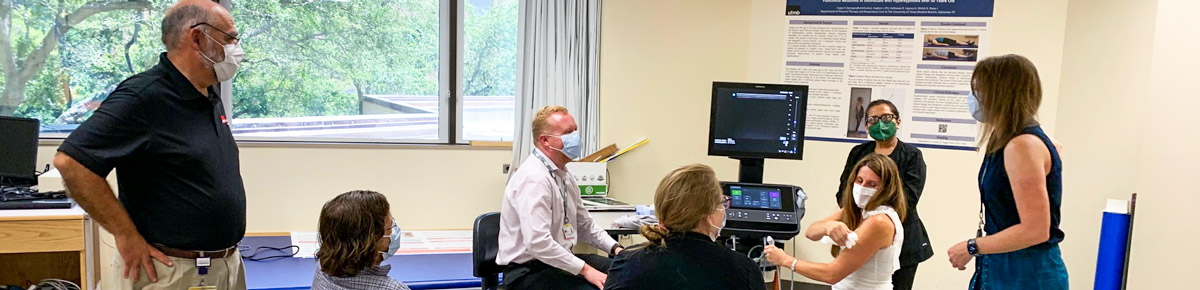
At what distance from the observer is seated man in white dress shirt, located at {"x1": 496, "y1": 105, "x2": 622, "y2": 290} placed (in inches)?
100

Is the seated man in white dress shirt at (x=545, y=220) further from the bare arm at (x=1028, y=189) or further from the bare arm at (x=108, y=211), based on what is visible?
the bare arm at (x=1028, y=189)

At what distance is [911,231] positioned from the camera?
3.09 metres

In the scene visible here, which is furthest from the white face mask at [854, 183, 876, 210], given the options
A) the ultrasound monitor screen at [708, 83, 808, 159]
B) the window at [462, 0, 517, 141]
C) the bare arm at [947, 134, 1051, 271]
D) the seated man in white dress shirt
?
the window at [462, 0, 517, 141]

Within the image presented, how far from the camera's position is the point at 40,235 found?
308 centimetres

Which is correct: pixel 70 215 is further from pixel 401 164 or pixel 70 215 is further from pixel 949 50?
pixel 949 50

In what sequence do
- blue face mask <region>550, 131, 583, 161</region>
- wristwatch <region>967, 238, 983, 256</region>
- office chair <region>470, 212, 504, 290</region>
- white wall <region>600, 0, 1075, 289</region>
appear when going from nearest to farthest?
wristwatch <region>967, 238, 983, 256</region>
blue face mask <region>550, 131, 583, 161</region>
office chair <region>470, 212, 504, 290</region>
white wall <region>600, 0, 1075, 289</region>

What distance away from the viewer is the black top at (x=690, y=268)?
178 centimetres

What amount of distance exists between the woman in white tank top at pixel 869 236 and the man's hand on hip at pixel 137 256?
170 cm

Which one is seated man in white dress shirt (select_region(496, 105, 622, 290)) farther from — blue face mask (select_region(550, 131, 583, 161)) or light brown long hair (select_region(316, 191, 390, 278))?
light brown long hair (select_region(316, 191, 390, 278))

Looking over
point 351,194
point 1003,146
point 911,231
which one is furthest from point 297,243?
point 1003,146

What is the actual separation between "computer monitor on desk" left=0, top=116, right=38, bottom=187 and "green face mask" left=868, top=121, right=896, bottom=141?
3797 millimetres

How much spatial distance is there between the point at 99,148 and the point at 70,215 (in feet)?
5.60

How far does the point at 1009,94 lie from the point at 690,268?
94 cm

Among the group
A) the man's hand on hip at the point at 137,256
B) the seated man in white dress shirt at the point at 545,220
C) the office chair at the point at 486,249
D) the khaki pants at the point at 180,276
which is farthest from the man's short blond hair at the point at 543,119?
the man's hand on hip at the point at 137,256
